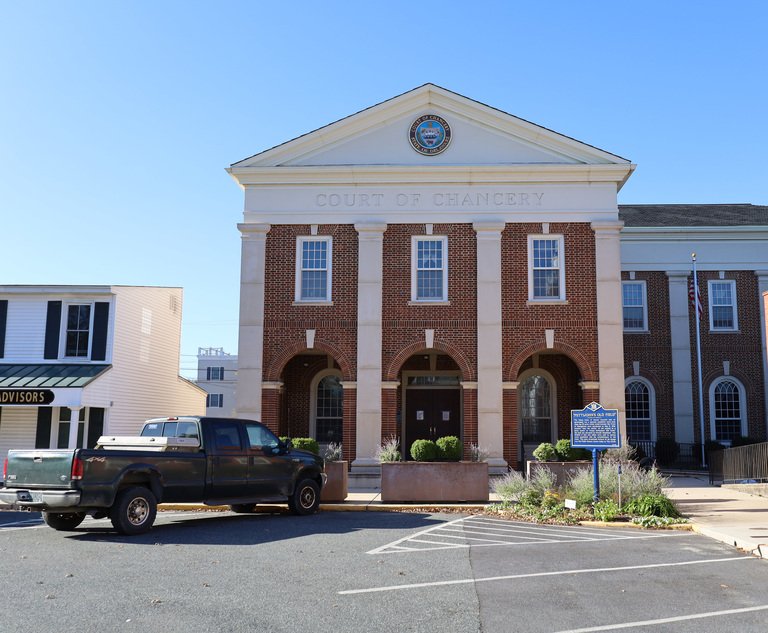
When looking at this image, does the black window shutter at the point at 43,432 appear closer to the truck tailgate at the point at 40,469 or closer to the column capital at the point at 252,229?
the column capital at the point at 252,229

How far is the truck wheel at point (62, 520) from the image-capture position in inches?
526

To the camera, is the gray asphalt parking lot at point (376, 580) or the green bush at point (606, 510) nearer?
the gray asphalt parking lot at point (376, 580)

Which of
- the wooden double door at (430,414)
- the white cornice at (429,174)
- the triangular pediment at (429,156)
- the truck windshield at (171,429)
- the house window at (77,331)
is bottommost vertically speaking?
the truck windshield at (171,429)

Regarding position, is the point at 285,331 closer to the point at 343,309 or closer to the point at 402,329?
the point at 343,309

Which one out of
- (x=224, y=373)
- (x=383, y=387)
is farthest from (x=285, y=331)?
(x=224, y=373)

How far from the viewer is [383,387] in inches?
906

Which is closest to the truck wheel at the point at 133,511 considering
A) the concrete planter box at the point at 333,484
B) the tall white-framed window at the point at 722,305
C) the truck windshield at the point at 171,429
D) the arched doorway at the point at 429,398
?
the truck windshield at the point at 171,429

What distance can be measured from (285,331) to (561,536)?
12.2m

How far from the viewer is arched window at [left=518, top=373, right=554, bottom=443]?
2533 cm

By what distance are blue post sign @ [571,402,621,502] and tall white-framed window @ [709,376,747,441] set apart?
15.4 meters

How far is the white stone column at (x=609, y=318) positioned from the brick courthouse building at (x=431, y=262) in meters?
0.04

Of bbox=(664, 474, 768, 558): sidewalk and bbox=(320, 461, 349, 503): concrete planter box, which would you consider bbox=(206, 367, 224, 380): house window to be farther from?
bbox=(320, 461, 349, 503): concrete planter box

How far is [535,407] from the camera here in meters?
25.5

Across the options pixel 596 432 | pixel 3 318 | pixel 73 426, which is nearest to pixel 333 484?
pixel 596 432
